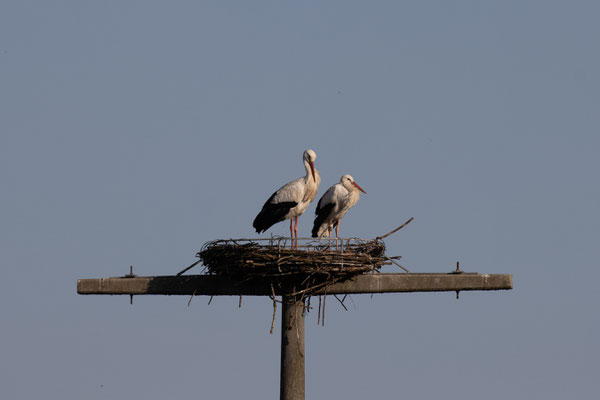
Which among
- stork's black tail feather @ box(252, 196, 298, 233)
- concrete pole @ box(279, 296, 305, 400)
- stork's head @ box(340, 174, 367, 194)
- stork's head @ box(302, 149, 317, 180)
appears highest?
stork's head @ box(302, 149, 317, 180)

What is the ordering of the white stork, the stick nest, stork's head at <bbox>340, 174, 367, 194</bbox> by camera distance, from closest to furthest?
the stick nest → the white stork → stork's head at <bbox>340, 174, 367, 194</bbox>

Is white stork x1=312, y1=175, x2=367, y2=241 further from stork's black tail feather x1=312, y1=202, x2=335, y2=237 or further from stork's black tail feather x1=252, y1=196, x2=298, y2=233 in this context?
stork's black tail feather x1=252, y1=196, x2=298, y2=233

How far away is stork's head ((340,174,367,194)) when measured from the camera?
13.9 m

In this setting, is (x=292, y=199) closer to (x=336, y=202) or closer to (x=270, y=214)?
(x=270, y=214)

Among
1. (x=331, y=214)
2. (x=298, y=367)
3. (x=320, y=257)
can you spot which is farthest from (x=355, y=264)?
(x=331, y=214)

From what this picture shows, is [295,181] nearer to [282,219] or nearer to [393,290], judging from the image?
[282,219]

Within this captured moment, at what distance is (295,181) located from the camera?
1336 cm

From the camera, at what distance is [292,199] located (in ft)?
43.0

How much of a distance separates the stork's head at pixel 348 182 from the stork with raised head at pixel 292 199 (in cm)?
51

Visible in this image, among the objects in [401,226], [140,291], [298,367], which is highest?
[401,226]

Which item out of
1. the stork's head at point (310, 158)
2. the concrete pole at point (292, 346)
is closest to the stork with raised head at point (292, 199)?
the stork's head at point (310, 158)

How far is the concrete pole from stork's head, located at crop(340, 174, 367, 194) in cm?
347

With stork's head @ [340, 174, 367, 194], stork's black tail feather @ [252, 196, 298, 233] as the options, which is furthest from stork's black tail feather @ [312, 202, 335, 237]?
stork's black tail feather @ [252, 196, 298, 233]

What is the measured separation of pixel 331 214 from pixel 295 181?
0.81 metres
